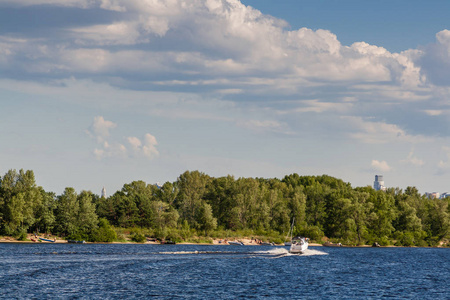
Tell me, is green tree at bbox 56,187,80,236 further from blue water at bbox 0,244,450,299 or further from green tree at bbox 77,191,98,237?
blue water at bbox 0,244,450,299

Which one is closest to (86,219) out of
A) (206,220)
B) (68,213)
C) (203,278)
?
(68,213)

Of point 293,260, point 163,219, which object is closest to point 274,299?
point 293,260

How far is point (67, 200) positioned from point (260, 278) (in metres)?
96.2

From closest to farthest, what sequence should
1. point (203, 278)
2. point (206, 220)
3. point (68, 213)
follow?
point (203, 278) → point (68, 213) → point (206, 220)

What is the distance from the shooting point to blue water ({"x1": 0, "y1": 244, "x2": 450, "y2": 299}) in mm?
63125

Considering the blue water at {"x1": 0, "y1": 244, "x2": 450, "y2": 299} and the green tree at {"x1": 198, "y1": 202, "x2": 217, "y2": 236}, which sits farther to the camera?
the green tree at {"x1": 198, "y1": 202, "x2": 217, "y2": 236}

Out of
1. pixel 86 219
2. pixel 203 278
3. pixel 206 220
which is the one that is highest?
pixel 206 220

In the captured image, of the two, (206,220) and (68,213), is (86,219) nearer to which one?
(68,213)

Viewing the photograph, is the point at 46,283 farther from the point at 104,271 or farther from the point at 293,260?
the point at 293,260

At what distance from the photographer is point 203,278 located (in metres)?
78.1

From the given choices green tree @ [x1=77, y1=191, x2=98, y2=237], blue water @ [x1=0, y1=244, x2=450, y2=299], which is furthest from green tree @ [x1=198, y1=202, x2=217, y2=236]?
blue water @ [x1=0, y1=244, x2=450, y2=299]

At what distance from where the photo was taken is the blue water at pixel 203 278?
2485 inches

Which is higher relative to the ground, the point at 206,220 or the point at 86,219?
the point at 206,220

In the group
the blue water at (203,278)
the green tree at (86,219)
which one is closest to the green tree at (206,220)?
the green tree at (86,219)
